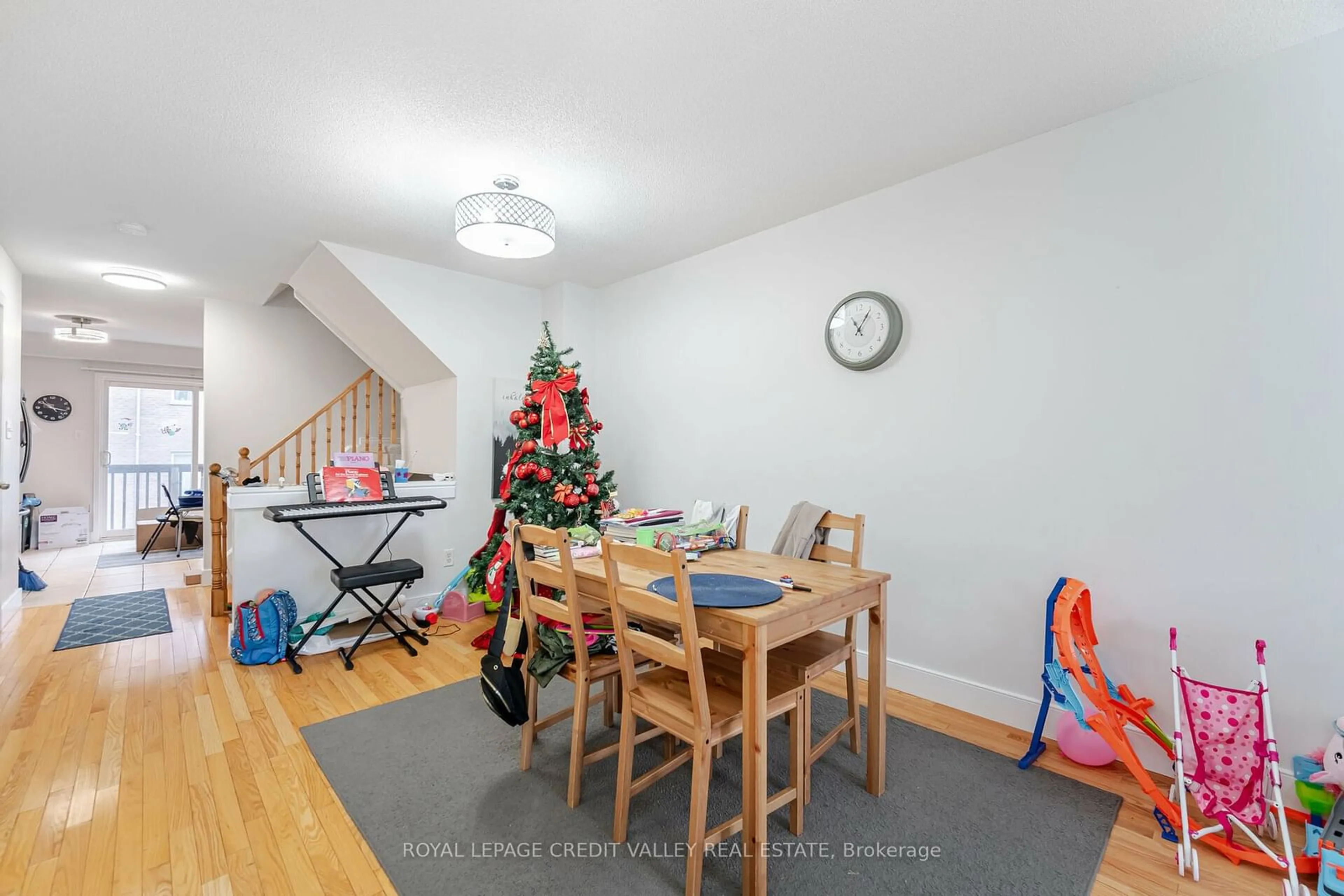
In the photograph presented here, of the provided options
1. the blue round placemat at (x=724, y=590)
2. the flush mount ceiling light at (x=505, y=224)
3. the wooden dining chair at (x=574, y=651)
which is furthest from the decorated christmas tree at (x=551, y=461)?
the blue round placemat at (x=724, y=590)

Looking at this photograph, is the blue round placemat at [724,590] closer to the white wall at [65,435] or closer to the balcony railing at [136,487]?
the balcony railing at [136,487]

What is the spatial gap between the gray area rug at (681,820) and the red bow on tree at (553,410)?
1.75 meters

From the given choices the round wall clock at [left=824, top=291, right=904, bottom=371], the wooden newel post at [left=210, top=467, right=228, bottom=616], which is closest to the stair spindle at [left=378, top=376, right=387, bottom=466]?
the wooden newel post at [left=210, top=467, right=228, bottom=616]

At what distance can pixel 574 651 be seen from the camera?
2.04m

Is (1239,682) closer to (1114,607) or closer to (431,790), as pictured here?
(1114,607)

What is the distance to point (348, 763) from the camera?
2.18 metres

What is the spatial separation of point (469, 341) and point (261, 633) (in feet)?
7.55

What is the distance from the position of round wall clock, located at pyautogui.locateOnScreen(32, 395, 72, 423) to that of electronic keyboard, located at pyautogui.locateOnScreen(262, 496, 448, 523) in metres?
5.91

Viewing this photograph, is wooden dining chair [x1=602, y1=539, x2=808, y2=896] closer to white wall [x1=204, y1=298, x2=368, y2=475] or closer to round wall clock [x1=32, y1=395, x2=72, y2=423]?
white wall [x1=204, y1=298, x2=368, y2=475]

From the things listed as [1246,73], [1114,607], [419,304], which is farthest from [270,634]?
[1246,73]

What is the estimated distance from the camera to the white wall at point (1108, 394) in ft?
6.15

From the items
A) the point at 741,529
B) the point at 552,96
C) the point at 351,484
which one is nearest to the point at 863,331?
the point at 741,529

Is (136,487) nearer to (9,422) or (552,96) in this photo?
(9,422)

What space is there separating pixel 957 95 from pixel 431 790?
320cm
